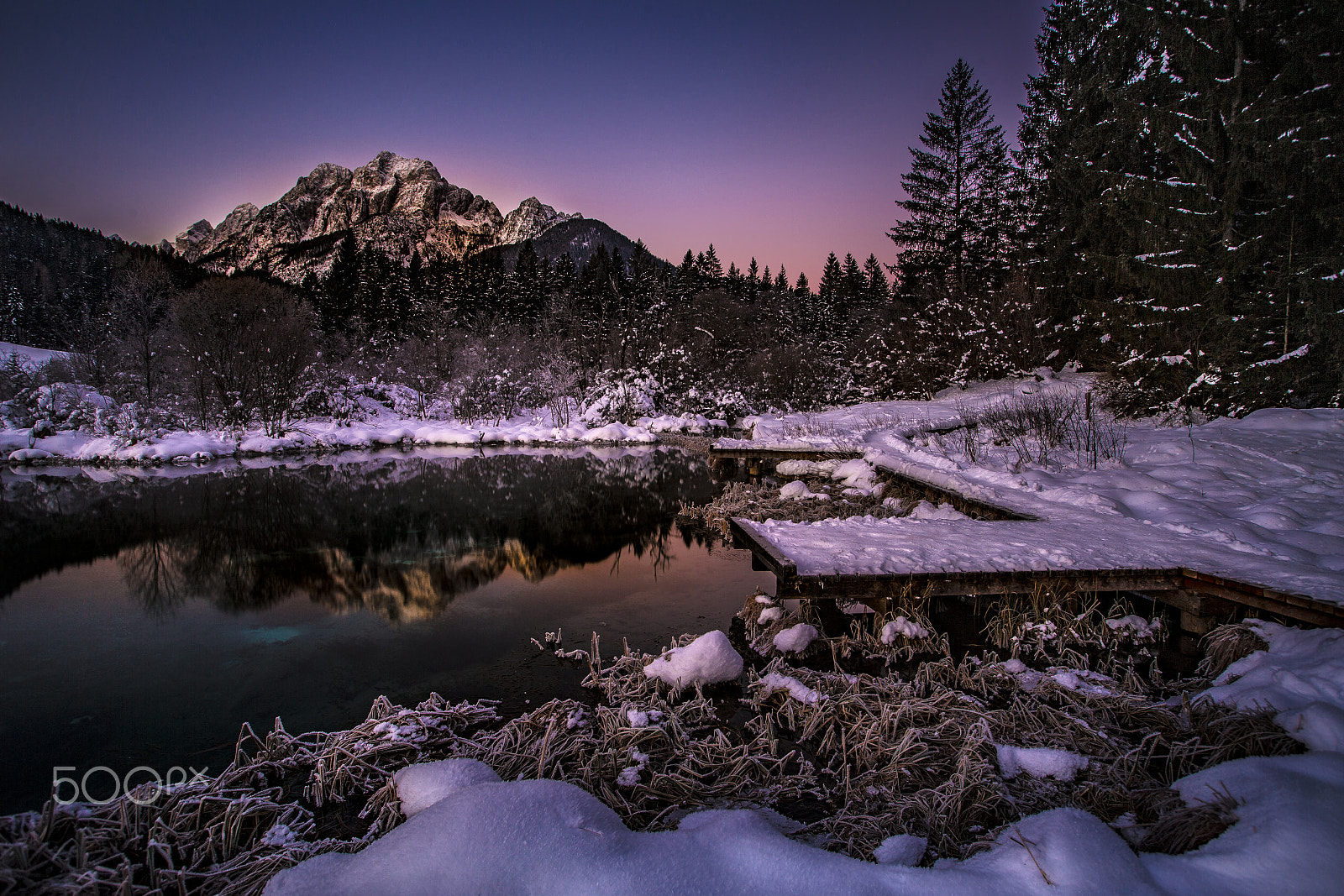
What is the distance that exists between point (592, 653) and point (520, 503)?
772 cm

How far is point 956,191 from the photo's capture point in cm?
2817

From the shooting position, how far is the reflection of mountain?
23.8 ft

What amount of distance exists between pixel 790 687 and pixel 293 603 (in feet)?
18.2

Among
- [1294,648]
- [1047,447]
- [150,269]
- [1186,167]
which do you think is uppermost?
[150,269]

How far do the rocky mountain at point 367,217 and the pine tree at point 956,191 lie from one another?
103 m

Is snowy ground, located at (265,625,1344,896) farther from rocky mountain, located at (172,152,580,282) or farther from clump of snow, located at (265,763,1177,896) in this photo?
rocky mountain, located at (172,152,580,282)

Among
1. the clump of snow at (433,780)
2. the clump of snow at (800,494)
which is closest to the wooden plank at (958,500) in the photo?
the clump of snow at (800,494)

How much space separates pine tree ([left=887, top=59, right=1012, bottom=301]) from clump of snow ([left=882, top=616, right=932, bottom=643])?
83.5ft

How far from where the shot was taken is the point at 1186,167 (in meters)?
10.8

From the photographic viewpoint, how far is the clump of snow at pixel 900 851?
7.08ft

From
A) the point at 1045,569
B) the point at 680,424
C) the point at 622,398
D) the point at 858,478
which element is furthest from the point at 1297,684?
the point at 622,398

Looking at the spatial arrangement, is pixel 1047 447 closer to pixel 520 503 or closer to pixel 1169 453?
pixel 1169 453

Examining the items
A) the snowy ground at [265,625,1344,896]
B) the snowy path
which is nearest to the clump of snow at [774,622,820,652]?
the snowy path

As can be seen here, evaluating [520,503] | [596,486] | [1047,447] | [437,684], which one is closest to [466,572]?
[437,684]
